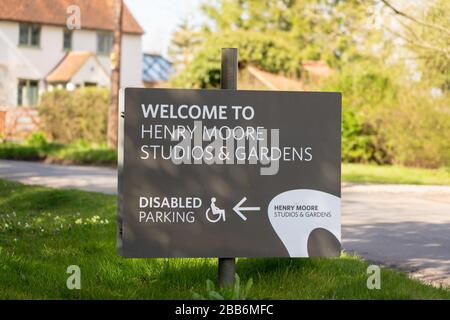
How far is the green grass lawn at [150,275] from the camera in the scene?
6.89 m

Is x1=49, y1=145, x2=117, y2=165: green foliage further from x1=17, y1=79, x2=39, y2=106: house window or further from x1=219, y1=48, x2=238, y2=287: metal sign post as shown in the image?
x1=219, y1=48, x2=238, y2=287: metal sign post

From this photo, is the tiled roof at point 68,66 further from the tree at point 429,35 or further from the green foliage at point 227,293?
the green foliage at point 227,293

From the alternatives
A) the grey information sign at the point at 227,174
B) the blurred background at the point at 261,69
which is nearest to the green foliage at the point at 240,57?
the blurred background at the point at 261,69

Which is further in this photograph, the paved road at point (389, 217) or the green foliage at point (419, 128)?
the green foliage at point (419, 128)

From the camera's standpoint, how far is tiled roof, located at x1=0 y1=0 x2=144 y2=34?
83.1 feet

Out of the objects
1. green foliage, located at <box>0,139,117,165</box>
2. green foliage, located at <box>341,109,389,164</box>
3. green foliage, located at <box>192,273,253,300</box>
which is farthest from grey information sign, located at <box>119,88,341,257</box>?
green foliage, located at <box>0,139,117,165</box>

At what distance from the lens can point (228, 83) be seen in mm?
6902

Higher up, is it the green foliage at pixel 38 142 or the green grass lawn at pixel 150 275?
the green grass lawn at pixel 150 275

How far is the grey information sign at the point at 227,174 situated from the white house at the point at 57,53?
1329 inches

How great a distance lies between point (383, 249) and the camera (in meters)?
10.5

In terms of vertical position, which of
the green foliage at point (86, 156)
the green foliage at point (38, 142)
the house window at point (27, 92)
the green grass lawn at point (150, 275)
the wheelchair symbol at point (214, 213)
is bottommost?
the green foliage at point (86, 156)
